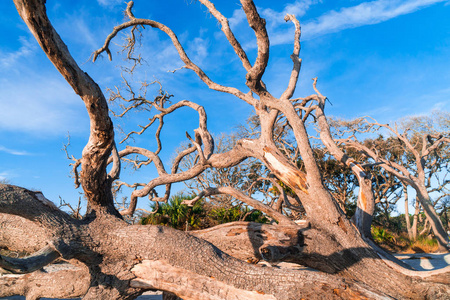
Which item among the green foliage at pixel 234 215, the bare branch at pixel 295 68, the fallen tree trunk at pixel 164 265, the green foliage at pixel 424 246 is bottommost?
the fallen tree trunk at pixel 164 265

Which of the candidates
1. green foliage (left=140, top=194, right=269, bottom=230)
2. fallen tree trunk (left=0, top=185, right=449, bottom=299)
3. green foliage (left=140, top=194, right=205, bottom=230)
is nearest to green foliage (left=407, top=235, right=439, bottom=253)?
green foliage (left=140, top=194, right=269, bottom=230)

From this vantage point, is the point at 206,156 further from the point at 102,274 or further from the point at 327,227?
the point at 102,274

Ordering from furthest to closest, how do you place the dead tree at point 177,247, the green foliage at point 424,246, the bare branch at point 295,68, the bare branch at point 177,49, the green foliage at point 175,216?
the green foliage at point 424,246 → the green foliage at point 175,216 → the bare branch at point 177,49 → the bare branch at point 295,68 → the dead tree at point 177,247

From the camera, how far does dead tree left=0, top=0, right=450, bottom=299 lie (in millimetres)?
3463

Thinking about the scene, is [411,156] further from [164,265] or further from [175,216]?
[164,265]

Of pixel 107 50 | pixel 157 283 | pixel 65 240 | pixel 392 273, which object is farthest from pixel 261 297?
pixel 107 50

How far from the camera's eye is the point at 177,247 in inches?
154

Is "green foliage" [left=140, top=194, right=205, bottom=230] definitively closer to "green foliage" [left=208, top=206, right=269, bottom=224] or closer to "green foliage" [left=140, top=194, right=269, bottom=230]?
"green foliage" [left=140, top=194, right=269, bottom=230]

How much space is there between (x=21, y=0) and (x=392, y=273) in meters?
5.96

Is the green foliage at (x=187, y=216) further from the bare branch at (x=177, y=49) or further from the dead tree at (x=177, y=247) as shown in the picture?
the dead tree at (x=177, y=247)

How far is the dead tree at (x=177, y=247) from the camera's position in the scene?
3.46 m

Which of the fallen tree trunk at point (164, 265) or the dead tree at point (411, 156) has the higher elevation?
the dead tree at point (411, 156)

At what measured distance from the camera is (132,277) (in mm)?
3977

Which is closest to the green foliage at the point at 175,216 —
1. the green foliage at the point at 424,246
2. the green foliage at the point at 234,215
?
the green foliage at the point at 234,215
